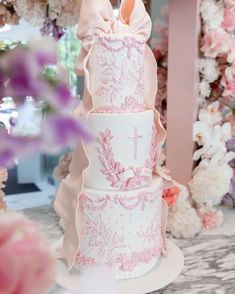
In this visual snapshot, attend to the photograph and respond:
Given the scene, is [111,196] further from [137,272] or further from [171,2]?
[171,2]

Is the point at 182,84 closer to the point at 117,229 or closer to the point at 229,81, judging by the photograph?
the point at 229,81

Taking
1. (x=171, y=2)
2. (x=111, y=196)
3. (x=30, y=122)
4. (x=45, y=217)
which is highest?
(x=171, y=2)

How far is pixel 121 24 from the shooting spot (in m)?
0.72

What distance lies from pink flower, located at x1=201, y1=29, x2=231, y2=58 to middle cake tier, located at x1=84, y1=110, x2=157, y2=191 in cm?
38

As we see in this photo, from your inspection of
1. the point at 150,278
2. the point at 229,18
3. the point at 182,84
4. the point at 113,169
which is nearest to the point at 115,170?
the point at 113,169

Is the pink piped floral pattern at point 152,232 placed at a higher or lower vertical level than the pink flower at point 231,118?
lower

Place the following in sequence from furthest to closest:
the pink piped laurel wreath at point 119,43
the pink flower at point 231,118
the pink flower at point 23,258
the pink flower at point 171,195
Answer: the pink flower at point 231,118 → the pink flower at point 171,195 → the pink piped laurel wreath at point 119,43 → the pink flower at point 23,258

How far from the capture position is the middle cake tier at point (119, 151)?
0.69 metres

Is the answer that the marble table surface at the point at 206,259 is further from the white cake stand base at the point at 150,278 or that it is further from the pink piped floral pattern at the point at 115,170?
the pink piped floral pattern at the point at 115,170

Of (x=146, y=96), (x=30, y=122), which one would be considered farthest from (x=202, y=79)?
(x=30, y=122)

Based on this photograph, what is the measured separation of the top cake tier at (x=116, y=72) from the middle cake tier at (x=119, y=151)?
2cm

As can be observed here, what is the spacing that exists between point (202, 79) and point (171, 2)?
0.71 feet

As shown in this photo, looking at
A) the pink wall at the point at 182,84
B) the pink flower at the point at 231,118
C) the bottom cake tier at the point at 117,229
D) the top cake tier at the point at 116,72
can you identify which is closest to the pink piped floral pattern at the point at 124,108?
the top cake tier at the point at 116,72

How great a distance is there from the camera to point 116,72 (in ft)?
2.27
